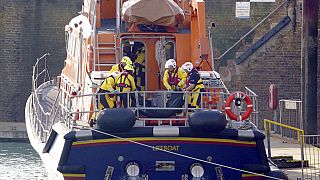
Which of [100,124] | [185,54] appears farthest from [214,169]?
[185,54]

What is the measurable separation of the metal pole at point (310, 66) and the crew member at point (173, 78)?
9.13m

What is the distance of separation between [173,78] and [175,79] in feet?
0.11

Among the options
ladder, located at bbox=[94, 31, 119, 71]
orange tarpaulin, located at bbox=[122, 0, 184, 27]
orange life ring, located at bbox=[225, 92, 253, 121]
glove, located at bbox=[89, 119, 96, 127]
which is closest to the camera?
orange life ring, located at bbox=[225, 92, 253, 121]

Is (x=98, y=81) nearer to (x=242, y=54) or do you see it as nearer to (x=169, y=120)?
(x=169, y=120)

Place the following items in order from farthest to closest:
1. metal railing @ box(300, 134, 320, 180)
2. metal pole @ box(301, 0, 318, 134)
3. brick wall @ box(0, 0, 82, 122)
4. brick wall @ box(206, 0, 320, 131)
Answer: brick wall @ box(0, 0, 82, 122), brick wall @ box(206, 0, 320, 131), metal pole @ box(301, 0, 318, 134), metal railing @ box(300, 134, 320, 180)

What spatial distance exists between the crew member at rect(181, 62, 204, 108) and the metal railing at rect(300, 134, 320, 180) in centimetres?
291

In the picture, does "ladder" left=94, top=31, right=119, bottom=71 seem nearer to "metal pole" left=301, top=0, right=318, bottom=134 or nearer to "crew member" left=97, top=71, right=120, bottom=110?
"crew member" left=97, top=71, right=120, bottom=110

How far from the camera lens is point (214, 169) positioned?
44.3 ft

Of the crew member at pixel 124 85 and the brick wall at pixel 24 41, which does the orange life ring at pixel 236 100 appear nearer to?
the crew member at pixel 124 85

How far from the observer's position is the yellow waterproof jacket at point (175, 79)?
14.4m

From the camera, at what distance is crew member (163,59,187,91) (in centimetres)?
1445

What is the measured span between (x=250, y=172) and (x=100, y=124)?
2088 millimetres

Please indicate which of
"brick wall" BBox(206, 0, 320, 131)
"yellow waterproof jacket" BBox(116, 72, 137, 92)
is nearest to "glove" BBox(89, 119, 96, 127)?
"yellow waterproof jacket" BBox(116, 72, 137, 92)

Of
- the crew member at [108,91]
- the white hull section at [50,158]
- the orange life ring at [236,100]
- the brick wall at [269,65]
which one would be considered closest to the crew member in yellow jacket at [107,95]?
the crew member at [108,91]
